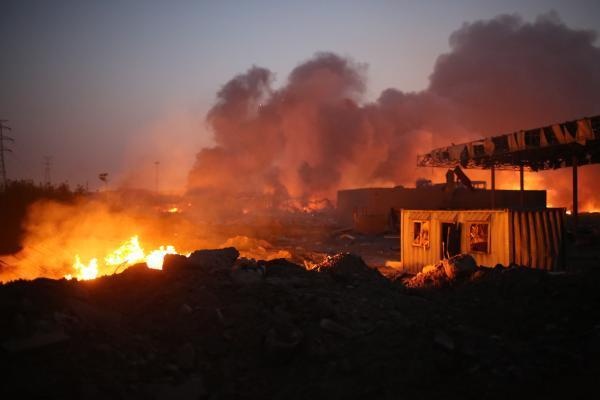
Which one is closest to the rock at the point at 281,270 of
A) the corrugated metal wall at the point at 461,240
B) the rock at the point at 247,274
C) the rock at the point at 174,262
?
the rock at the point at 247,274

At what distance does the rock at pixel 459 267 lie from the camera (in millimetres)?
9898

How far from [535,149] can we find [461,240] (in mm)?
6316

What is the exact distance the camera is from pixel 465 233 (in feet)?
44.2

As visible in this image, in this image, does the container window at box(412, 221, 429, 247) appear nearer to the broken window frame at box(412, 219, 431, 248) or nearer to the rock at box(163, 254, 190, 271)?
the broken window frame at box(412, 219, 431, 248)

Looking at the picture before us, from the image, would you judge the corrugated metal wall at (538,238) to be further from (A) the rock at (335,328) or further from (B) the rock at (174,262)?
(B) the rock at (174,262)

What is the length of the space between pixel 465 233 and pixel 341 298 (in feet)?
25.3

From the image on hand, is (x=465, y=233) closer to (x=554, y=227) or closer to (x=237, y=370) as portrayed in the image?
(x=554, y=227)

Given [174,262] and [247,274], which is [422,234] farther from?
[174,262]

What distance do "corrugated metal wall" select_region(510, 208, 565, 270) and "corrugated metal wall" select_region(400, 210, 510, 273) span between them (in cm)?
28

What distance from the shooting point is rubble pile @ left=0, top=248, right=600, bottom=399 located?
15.7 ft

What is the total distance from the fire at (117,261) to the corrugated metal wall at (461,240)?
27.1 feet

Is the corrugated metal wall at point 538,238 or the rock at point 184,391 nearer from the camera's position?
the rock at point 184,391

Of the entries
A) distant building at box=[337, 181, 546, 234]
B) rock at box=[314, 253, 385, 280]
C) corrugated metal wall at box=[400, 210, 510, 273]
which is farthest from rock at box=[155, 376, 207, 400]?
distant building at box=[337, 181, 546, 234]

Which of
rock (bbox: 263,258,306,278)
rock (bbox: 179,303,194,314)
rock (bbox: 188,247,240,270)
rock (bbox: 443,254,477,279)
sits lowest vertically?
rock (bbox: 443,254,477,279)
